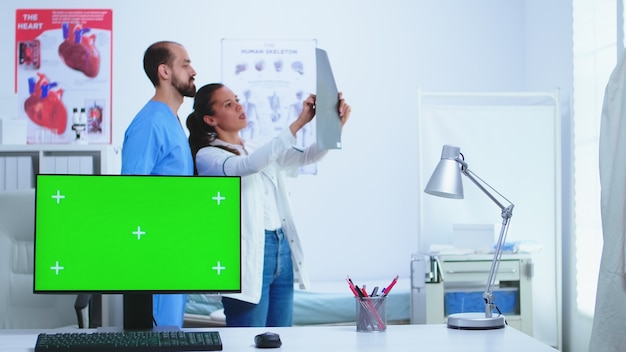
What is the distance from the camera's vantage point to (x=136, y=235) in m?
2.06

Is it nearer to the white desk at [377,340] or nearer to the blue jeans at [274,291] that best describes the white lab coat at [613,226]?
the white desk at [377,340]

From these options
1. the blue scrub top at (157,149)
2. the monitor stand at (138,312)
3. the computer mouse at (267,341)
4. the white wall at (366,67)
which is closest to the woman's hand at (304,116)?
the blue scrub top at (157,149)

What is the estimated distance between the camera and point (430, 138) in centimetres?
419

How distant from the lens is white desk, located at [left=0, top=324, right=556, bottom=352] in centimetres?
191

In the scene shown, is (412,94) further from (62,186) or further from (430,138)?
(62,186)

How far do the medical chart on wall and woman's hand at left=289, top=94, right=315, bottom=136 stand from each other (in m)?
1.57

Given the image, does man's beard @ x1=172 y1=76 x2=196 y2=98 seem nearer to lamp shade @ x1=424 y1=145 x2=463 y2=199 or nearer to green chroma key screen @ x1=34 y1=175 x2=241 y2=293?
green chroma key screen @ x1=34 y1=175 x2=241 y2=293

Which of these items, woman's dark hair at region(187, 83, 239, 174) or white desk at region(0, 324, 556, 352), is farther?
woman's dark hair at region(187, 83, 239, 174)

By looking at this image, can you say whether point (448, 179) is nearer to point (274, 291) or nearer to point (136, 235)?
point (136, 235)

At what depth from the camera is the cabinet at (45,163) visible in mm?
3770

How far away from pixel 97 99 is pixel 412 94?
76.3 inches

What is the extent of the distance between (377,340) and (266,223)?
1184mm

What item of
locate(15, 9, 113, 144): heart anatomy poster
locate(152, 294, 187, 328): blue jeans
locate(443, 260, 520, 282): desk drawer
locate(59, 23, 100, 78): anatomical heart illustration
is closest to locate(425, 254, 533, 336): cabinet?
locate(443, 260, 520, 282): desk drawer

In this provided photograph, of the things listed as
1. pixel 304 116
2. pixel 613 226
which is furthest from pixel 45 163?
pixel 613 226
